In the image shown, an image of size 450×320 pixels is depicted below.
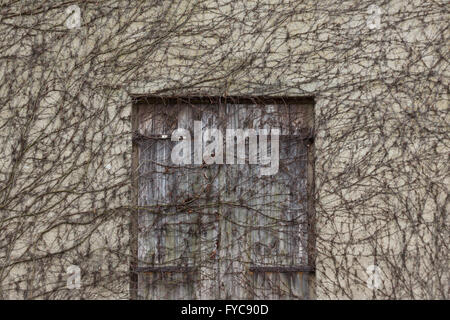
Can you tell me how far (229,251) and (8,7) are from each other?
8.64ft

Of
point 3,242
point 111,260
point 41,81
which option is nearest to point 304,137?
point 111,260

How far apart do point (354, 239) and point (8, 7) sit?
10.9ft

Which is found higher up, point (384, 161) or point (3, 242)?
point (384, 161)

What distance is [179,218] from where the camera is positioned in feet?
15.0

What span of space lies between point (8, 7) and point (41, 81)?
664 mm

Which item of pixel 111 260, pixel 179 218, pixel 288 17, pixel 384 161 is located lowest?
pixel 111 260

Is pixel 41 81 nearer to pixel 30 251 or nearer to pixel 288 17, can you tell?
pixel 30 251

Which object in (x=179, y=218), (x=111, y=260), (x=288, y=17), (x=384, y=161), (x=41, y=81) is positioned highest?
(x=288, y=17)

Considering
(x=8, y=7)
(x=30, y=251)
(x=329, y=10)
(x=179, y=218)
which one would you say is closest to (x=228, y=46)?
(x=329, y=10)

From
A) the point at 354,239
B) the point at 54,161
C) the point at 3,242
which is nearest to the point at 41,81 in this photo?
the point at 54,161

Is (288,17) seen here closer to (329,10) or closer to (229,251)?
(329,10)

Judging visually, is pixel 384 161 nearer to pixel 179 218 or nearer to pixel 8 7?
pixel 179 218

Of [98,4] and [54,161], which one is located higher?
[98,4]

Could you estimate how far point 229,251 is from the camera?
456cm
